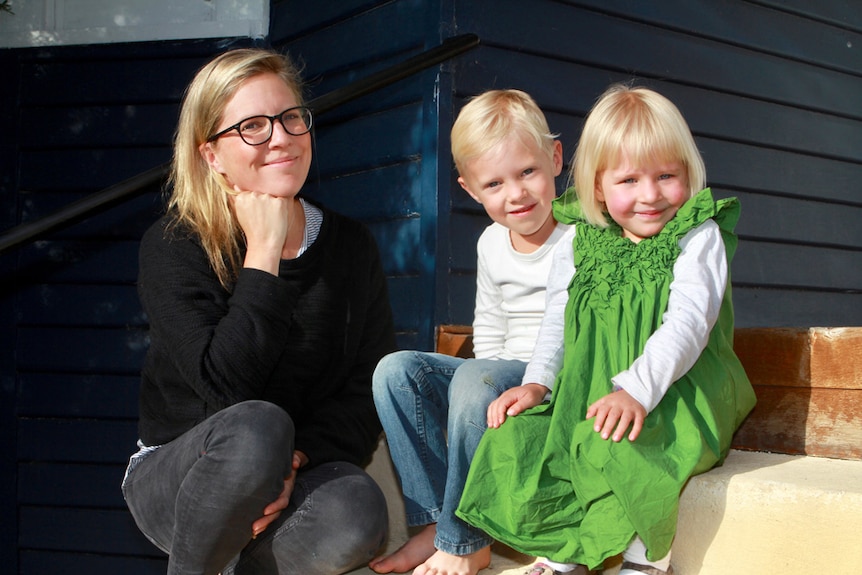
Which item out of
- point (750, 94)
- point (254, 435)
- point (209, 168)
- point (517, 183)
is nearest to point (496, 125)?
point (517, 183)

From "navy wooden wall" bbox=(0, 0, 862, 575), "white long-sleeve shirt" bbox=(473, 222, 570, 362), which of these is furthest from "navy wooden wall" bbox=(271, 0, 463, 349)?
"white long-sleeve shirt" bbox=(473, 222, 570, 362)

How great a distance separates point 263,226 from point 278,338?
279 millimetres

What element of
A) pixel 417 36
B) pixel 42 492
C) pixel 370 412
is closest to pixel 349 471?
pixel 370 412

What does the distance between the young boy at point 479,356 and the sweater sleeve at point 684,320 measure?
15.4 inches

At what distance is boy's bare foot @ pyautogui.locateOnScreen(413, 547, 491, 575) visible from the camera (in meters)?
2.05

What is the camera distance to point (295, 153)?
2281mm

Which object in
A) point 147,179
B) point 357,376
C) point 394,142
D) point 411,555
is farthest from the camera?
point 394,142

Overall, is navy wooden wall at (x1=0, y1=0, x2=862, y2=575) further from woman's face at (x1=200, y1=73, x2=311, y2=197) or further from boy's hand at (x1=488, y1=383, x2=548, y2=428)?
boy's hand at (x1=488, y1=383, x2=548, y2=428)

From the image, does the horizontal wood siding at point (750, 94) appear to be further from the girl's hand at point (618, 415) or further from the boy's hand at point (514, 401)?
the girl's hand at point (618, 415)

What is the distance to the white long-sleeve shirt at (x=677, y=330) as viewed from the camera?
183 centimetres

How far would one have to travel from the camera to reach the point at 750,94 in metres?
4.13

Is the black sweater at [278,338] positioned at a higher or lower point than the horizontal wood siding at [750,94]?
lower

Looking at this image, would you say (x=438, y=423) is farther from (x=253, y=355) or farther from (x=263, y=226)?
(x=263, y=226)

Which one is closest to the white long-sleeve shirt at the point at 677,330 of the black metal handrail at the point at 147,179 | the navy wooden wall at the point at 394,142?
the navy wooden wall at the point at 394,142
